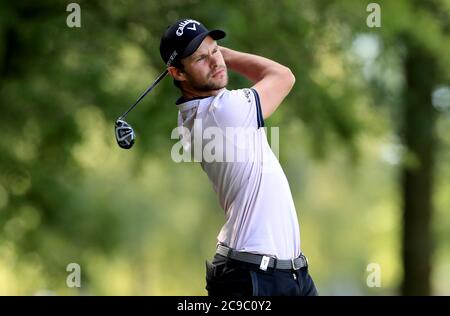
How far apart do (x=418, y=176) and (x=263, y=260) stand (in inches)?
369

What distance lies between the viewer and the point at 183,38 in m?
4.14

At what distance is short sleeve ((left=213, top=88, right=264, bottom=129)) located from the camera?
407cm

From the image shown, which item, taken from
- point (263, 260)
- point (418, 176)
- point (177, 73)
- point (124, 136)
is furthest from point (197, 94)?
point (418, 176)

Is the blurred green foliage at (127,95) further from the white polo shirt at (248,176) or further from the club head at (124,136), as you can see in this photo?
the white polo shirt at (248,176)

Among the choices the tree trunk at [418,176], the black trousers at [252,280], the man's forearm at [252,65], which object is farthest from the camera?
the tree trunk at [418,176]

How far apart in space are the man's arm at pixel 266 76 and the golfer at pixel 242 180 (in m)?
0.01

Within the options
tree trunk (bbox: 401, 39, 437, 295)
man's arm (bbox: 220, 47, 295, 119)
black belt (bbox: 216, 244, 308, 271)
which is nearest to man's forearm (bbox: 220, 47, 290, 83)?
man's arm (bbox: 220, 47, 295, 119)

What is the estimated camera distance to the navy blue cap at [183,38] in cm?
412

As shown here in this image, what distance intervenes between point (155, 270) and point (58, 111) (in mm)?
15500

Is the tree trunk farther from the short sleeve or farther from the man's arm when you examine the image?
the short sleeve

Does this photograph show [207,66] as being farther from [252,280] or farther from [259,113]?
[252,280]

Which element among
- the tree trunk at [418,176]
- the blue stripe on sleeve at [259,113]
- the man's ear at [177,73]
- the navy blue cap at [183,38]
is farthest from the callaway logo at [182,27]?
the tree trunk at [418,176]
